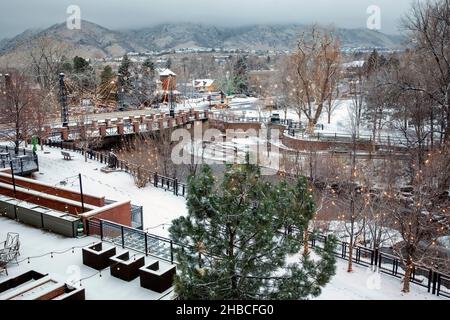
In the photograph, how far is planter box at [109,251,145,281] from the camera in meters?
11.8

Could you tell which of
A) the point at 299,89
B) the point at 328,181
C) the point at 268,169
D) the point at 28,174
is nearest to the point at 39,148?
the point at 28,174

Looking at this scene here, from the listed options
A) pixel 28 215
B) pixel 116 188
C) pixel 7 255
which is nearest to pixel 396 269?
pixel 7 255

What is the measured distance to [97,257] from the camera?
40.5ft

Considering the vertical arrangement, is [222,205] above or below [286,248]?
above

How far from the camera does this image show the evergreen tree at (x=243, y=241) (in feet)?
26.5

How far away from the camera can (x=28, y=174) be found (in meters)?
27.0

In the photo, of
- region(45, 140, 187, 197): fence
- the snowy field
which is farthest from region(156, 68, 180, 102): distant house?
the snowy field

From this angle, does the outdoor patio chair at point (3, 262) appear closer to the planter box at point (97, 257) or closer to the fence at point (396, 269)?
the planter box at point (97, 257)

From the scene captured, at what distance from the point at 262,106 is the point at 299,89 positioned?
59.2ft

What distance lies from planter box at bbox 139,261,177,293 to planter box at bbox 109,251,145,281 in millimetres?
552

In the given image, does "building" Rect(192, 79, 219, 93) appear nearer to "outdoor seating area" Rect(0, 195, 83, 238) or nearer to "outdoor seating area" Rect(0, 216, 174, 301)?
"outdoor seating area" Rect(0, 195, 83, 238)

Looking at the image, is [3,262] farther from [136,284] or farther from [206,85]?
[206,85]

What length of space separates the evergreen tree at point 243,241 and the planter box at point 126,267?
3822 millimetres
